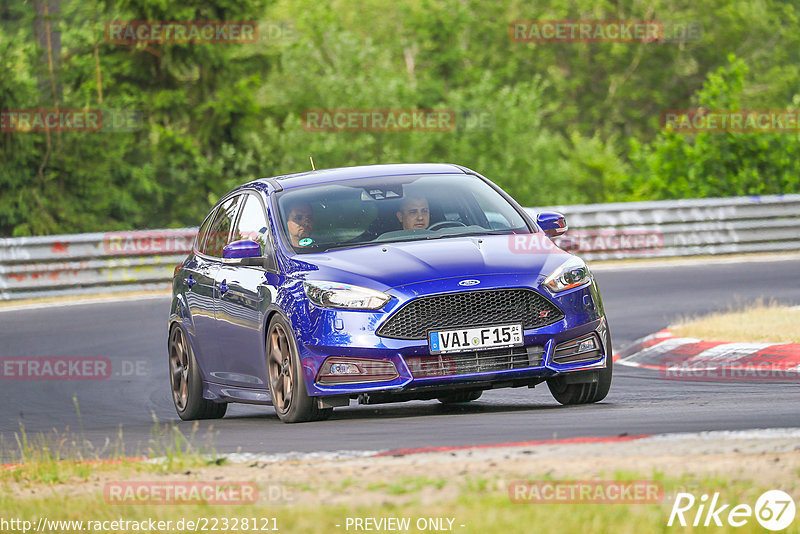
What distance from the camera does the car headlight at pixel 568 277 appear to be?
9.16 metres

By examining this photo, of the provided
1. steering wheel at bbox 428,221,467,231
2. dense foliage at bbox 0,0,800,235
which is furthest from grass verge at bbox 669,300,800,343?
dense foliage at bbox 0,0,800,235

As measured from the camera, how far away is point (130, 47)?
36.6m

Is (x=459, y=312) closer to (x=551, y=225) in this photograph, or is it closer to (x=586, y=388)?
(x=586, y=388)

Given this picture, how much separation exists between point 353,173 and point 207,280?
1301 millimetres

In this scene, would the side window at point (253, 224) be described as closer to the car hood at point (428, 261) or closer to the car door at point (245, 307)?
the car door at point (245, 307)

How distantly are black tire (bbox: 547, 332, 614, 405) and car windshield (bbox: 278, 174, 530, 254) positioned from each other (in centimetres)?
104

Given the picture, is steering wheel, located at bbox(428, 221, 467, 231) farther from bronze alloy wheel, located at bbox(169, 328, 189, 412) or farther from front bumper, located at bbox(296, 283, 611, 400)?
bronze alloy wheel, located at bbox(169, 328, 189, 412)

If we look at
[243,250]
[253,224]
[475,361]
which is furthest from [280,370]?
[253,224]

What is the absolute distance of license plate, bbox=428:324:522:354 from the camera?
349 inches

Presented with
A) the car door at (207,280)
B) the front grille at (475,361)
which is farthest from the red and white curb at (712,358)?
the car door at (207,280)

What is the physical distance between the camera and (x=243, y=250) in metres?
9.86

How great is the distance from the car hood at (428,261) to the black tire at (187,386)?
6.66ft

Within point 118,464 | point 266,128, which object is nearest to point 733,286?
point 118,464

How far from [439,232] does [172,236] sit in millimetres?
14329
